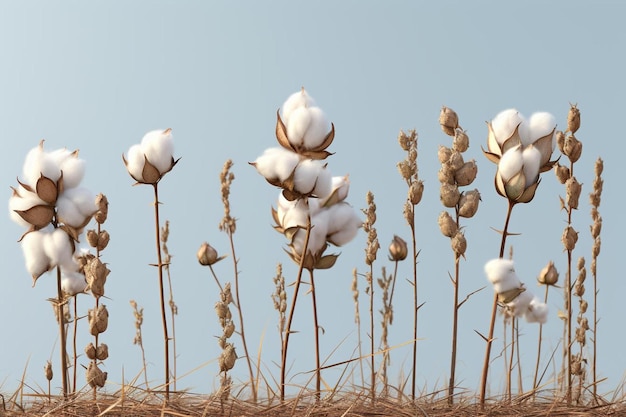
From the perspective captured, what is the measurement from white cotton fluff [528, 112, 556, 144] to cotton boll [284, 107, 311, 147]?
21.4 inches

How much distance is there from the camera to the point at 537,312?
306 centimetres

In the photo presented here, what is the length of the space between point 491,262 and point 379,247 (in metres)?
0.63

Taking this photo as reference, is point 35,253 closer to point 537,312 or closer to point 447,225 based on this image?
point 447,225

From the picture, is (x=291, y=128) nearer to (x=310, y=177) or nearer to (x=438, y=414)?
(x=310, y=177)

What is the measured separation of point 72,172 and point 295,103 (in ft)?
2.02

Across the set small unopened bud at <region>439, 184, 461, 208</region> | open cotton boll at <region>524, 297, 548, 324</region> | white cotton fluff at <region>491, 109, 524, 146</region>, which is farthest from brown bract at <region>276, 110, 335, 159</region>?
open cotton boll at <region>524, 297, 548, 324</region>

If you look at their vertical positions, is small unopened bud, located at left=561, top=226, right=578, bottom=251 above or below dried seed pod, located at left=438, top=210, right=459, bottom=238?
above

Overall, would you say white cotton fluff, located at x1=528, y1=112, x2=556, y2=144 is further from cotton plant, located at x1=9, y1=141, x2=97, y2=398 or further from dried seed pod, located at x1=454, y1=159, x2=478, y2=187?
cotton plant, located at x1=9, y1=141, x2=97, y2=398

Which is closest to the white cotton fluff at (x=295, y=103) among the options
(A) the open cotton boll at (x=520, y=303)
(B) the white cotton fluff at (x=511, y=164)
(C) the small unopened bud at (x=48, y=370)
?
(B) the white cotton fluff at (x=511, y=164)

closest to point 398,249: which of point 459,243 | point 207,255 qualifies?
point 207,255

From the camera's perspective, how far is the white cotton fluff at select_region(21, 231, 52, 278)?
6.59ft

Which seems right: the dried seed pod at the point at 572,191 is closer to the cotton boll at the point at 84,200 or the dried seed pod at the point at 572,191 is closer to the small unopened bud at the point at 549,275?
the small unopened bud at the point at 549,275

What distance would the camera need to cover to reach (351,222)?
2.01m

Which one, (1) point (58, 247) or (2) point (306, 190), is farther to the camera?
(1) point (58, 247)
